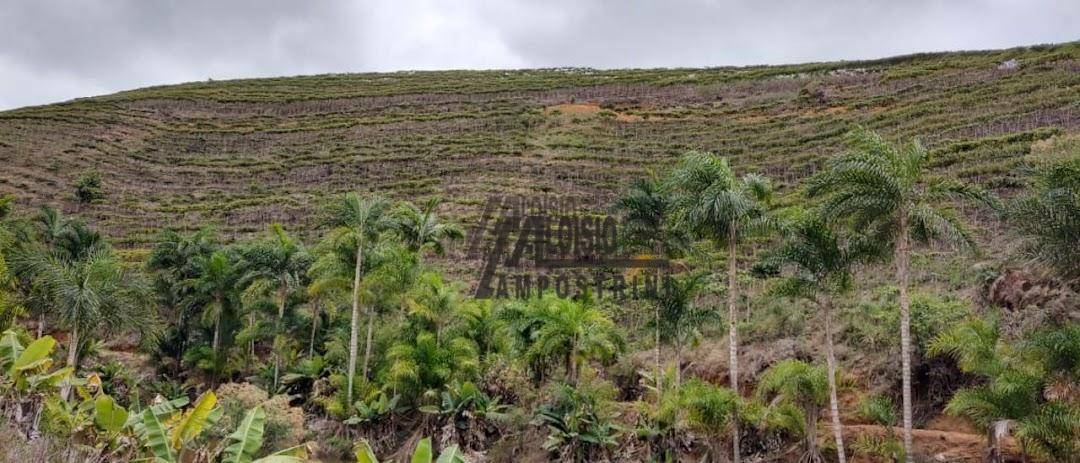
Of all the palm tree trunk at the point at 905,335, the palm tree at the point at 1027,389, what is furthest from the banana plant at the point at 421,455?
the palm tree at the point at 1027,389

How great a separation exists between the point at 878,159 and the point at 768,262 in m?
3.55

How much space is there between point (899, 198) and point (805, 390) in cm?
497

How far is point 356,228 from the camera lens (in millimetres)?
23312

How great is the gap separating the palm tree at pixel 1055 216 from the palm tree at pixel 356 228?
18392 mm

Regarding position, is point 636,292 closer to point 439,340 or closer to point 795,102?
point 439,340

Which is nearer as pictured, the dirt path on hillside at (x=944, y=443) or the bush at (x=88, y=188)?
the dirt path on hillside at (x=944, y=443)

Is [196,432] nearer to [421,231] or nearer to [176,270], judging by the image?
[421,231]

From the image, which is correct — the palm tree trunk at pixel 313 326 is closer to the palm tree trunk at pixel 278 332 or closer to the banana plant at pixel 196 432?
the palm tree trunk at pixel 278 332

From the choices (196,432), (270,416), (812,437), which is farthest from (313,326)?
(196,432)

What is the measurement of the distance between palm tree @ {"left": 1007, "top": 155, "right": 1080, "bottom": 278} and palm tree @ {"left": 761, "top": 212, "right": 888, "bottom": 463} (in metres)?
2.80

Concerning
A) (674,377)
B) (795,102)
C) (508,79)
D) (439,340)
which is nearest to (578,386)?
(674,377)

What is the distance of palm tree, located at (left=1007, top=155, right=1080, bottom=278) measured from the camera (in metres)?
12.7

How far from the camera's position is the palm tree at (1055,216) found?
41.8ft

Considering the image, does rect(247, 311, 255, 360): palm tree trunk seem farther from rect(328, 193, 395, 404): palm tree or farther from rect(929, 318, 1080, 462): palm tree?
rect(929, 318, 1080, 462): palm tree
